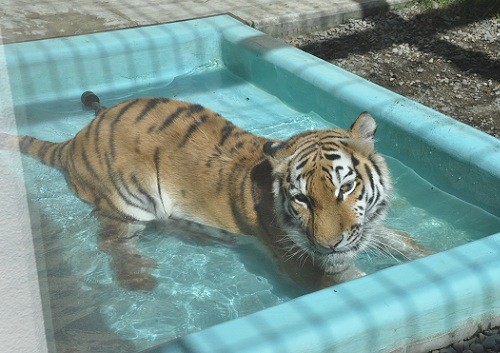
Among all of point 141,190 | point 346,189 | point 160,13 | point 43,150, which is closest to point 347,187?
point 346,189

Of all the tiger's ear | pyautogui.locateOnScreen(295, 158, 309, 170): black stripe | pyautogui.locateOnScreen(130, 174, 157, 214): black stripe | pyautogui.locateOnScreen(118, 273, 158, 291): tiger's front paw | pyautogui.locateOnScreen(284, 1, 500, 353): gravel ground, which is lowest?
pyautogui.locateOnScreen(284, 1, 500, 353): gravel ground

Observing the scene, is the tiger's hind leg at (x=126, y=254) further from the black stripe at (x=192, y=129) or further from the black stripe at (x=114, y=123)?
the black stripe at (x=192, y=129)

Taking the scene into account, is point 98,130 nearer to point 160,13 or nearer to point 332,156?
point 332,156

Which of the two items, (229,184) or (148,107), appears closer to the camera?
(229,184)

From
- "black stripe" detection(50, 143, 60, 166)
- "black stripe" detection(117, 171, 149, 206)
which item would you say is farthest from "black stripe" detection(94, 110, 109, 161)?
"black stripe" detection(50, 143, 60, 166)

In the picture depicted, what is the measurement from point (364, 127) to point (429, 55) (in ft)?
9.25

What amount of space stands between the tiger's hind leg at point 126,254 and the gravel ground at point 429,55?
7.28 ft

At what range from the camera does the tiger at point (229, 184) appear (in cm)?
296

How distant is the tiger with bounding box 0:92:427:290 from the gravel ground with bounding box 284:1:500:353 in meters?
1.74

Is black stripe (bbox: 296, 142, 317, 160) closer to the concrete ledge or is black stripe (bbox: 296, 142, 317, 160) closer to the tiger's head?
the tiger's head

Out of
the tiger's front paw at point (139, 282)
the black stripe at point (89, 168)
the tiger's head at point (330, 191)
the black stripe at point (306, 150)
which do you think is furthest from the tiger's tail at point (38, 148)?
the black stripe at point (306, 150)

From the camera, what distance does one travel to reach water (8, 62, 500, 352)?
118 inches

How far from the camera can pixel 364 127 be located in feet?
10.2

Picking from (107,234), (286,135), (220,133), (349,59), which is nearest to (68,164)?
(107,234)
